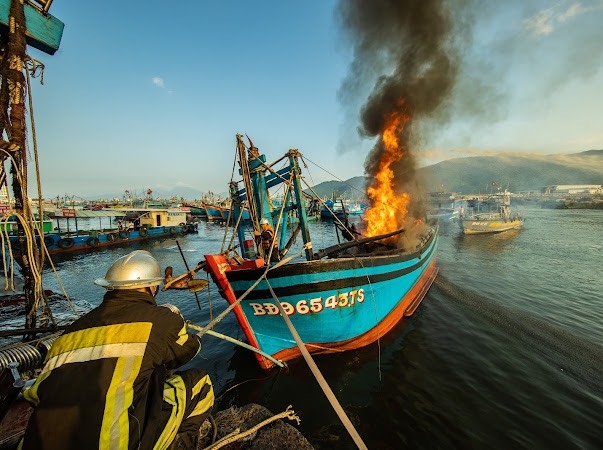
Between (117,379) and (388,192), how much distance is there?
53.1 feet

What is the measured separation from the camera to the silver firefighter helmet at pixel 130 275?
8.84ft

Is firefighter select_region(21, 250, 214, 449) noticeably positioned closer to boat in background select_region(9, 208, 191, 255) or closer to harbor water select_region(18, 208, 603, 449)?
harbor water select_region(18, 208, 603, 449)

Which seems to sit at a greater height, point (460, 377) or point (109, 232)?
point (109, 232)

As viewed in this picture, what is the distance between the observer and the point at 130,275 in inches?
109

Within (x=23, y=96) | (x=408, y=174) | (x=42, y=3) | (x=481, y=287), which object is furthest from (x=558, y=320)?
(x=42, y=3)

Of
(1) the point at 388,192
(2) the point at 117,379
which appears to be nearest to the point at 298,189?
(2) the point at 117,379

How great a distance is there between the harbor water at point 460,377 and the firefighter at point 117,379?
3.06 metres

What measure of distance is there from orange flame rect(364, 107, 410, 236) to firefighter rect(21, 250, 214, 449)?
13410 mm

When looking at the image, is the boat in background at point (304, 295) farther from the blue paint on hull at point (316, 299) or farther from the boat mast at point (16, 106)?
the boat mast at point (16, 106)

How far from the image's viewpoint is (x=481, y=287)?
1326cm

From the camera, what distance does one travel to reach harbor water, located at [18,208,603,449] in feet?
16.7

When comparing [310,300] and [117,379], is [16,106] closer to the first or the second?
[117,379]

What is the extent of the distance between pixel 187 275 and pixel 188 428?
347cm

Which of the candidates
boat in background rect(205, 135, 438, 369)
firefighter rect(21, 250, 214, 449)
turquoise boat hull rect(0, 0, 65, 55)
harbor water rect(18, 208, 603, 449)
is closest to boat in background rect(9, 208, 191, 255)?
turquoise boat hull rect(0, 0, 65, 55)
